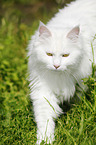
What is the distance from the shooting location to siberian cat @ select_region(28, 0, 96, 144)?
194 cm

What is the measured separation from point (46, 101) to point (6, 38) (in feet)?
8.12

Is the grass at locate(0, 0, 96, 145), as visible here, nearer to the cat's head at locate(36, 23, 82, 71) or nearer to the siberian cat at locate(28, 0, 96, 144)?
the siberian cat at locate(28, 0, 96, 144)

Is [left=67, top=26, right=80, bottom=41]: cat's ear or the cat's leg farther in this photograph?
the cat's leg

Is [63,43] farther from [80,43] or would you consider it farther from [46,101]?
[46,101]

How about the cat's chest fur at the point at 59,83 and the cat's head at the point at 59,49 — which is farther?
the cat's chest fur at the point at 59,83

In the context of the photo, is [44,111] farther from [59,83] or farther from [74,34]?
[74,34]

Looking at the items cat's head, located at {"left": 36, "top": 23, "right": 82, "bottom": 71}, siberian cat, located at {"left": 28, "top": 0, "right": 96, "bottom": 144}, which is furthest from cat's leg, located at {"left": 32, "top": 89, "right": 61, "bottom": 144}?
cat's head, located at {"left": 36, "top": 23, "right": 82, "bottom": 71}

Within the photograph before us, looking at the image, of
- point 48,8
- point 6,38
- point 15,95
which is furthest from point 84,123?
point 48,8

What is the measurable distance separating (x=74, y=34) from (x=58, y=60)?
1.00 feet

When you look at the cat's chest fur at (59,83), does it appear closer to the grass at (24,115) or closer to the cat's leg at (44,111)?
the cat's leg at (44,111)

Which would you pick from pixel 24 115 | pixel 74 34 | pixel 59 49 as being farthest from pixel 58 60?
pixel 24 115

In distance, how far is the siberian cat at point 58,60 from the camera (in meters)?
1.94

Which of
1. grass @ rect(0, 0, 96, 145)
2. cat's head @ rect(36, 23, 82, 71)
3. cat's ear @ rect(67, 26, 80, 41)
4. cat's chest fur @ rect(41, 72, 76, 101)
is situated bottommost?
grass @ rect(0, 0, 96, 145)

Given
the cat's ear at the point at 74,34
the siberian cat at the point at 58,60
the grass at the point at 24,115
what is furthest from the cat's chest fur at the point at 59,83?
the cat's ear at the point at 74,34
